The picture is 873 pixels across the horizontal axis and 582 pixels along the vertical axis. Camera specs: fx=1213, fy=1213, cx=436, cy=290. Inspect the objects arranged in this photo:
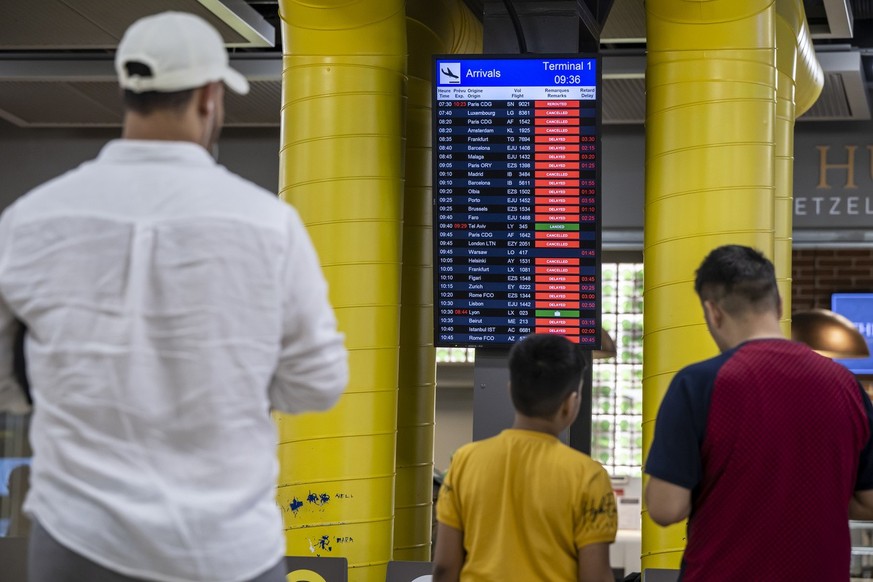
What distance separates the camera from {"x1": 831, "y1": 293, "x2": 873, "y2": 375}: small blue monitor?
31.7 feet

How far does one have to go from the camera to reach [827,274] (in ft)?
32.6

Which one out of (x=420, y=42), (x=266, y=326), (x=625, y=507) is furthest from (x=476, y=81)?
(x=625, y=507)

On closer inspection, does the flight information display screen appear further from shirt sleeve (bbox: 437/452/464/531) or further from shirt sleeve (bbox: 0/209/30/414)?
shirt sleeve (bbox: 0/209/30/414)

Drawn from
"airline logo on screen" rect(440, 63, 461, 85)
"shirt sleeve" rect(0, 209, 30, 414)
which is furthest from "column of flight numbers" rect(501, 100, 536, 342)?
"shirt sleeve" rect(0, 209, 30, 414)

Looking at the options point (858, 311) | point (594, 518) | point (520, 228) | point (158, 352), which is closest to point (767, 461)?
point (594, 518)

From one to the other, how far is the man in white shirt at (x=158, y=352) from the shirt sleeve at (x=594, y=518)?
1.04m

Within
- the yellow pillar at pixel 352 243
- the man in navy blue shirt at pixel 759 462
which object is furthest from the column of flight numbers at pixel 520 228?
the man in navy blue shirt at pixel 759 462

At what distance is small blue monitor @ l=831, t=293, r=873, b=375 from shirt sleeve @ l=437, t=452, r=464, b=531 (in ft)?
25.1

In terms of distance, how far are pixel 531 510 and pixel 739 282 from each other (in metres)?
0.64

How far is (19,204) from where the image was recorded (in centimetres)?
162

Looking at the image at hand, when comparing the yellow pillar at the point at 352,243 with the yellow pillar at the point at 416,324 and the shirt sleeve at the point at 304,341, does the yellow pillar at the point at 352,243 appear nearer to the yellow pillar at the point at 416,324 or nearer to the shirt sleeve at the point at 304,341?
the yellow pillar at the point at 416,324

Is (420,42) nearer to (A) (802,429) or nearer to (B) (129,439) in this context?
(A) (802,429)

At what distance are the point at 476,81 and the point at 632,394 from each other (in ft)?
24.6

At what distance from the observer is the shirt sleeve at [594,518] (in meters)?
2.54
